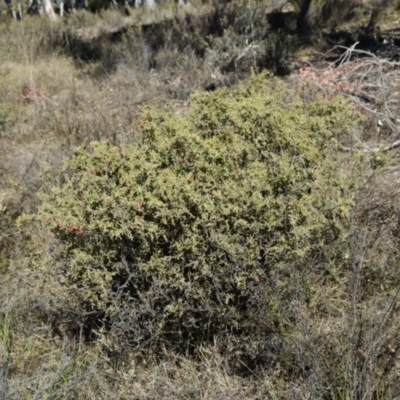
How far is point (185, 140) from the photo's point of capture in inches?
100

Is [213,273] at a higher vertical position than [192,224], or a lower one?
lower

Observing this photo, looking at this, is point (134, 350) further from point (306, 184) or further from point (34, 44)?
point (34, 44)

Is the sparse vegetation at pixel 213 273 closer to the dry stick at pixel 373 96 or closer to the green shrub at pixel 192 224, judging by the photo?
the green shrub at pixel 192 224

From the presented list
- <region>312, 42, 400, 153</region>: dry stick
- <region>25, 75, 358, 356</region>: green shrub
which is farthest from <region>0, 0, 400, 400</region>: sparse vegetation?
<region>312, 42, 400, 153</region>: dry stick

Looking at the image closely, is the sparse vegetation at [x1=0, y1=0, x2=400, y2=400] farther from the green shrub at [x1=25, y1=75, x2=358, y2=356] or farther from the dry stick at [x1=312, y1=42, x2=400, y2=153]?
the dry stick at [x1=312, y1=42, x2=400, y2=153]

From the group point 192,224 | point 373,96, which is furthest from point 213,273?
point 373,96

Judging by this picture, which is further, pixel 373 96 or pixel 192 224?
pixel 373 96

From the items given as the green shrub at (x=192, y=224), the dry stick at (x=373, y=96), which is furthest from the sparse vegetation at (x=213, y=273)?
the dry stick at (x=373, y=96)

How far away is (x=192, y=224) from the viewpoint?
91.0 inches

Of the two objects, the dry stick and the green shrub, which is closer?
the green shrub

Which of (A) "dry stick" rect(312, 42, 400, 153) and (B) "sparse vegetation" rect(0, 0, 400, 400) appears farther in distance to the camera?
(A) "dry stick" rect(312, 42, 400, 153)

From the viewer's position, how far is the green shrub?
2.30 metres

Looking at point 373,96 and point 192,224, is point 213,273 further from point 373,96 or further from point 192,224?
point 373,96

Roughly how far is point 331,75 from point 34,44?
570 cm
